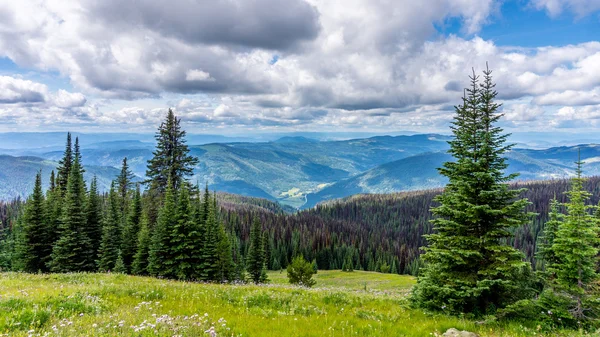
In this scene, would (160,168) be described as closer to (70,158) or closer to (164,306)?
(70,158)

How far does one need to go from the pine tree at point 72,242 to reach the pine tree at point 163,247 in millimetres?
10616

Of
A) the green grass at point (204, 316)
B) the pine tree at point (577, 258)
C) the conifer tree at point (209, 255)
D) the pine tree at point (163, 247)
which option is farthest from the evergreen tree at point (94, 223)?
the pine tree at point (577, 258)

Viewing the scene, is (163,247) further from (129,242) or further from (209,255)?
(129,242)

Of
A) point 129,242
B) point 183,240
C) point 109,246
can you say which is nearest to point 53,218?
point 109,246

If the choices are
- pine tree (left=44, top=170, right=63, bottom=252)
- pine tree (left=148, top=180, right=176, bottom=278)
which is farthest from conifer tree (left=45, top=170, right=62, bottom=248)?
pine tree (left=148, top=180, right=176, bottom=278)

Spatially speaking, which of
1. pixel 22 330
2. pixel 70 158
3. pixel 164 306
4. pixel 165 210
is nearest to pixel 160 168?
pixel 165 210

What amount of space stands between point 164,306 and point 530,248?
168 metres

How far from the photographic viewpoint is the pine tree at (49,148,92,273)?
35344mm

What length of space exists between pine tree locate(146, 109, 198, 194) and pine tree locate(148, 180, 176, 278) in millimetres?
5933

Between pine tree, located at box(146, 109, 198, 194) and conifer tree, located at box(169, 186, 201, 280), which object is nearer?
conifer tree, located at box(169, 186, 201, 280)

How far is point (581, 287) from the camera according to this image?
12188 mm

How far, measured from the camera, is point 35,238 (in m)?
38.1

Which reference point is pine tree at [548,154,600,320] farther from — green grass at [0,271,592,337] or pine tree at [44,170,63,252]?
pine tree at [44,170,63,252]

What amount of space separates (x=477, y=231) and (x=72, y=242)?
42511 millimetres
